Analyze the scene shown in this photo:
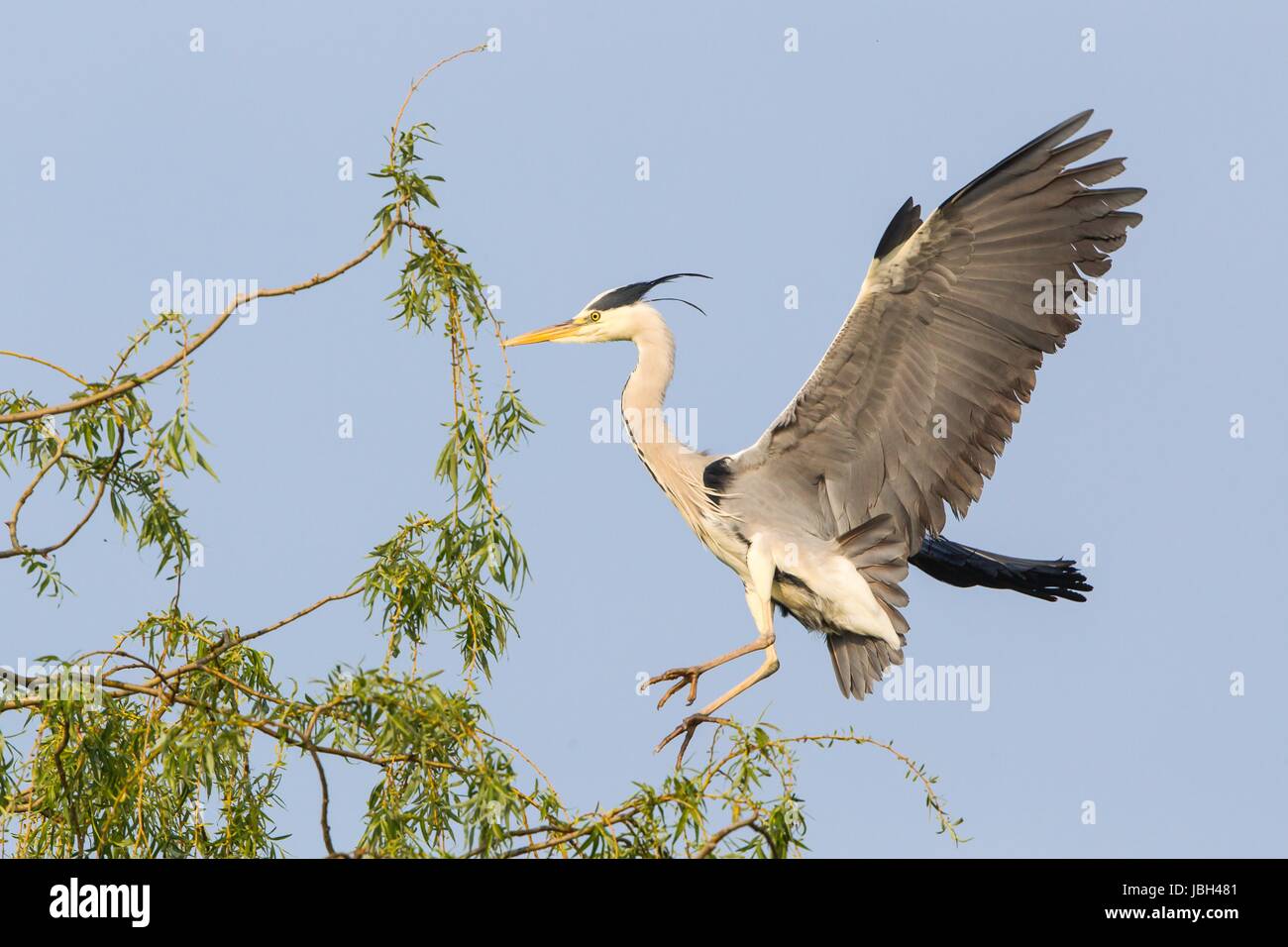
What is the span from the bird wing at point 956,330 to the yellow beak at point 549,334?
1212 millimetres

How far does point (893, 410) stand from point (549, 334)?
1.74 meters

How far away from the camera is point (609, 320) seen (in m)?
7.25

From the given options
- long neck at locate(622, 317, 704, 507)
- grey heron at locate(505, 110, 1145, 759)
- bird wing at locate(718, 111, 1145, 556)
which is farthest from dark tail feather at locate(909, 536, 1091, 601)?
long neck at locate(622, 317, 704, 507)

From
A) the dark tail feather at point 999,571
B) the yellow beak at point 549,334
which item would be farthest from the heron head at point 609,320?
the dark tail feather at point 999,571

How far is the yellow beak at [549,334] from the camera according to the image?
732 cm

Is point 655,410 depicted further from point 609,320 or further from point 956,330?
point 956,330

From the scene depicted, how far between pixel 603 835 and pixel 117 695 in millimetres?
1510

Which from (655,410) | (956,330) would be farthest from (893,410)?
(655,410)

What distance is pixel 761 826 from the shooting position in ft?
12.5

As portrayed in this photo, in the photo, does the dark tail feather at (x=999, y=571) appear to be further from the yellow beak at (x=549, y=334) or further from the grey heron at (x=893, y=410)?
the yellow beak at (x=549, y=334)

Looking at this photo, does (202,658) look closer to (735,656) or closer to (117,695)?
(117,695)

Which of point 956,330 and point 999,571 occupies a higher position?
point 956,330

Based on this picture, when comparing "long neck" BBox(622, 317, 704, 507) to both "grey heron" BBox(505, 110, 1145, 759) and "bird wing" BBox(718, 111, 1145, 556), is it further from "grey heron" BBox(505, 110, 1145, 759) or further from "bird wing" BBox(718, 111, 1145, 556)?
"bird wing" BBox(718, 111, 1145, 556)
